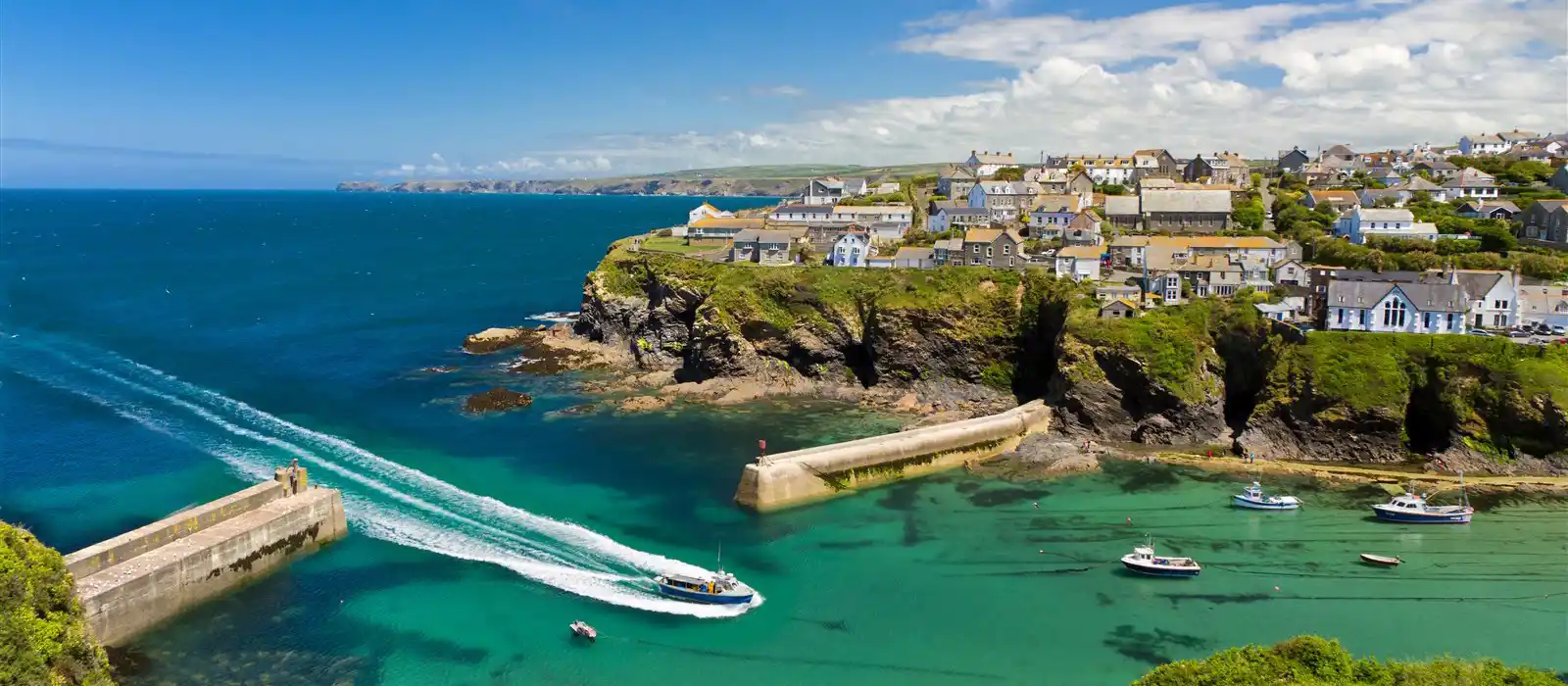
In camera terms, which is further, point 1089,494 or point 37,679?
point 1089,494

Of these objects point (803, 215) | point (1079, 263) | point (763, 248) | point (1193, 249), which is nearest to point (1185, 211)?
point (1193, 249)

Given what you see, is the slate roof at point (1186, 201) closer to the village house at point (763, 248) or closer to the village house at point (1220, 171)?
the village house at point (1220, 171)

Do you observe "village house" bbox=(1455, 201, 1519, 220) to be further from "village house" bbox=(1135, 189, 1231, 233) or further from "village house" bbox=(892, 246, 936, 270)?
"village house" bbox=(892, 246, 936, 270)

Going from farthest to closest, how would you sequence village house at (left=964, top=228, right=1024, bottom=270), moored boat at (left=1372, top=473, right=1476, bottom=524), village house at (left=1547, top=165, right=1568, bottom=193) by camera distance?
village house at (left=1547, top=165, right=1568, bottom=193)
village house at (left=964, top=228, right=1024, bottom=270)
moored boat at (left=1372, top=473, right=1476, bottom=524)

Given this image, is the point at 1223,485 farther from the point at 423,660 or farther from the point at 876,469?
the point at 423,660

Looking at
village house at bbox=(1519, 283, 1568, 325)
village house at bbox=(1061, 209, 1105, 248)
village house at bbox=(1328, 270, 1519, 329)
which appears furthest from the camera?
village house at bbox=(1061, 209, 1105, 248)

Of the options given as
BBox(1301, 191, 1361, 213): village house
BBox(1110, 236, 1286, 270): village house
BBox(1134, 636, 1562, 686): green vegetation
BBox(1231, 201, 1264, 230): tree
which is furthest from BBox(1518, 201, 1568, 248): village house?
BBox(1134, 636, 1562, 686): green vegetation

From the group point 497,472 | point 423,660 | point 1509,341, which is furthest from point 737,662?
point 1509,341
